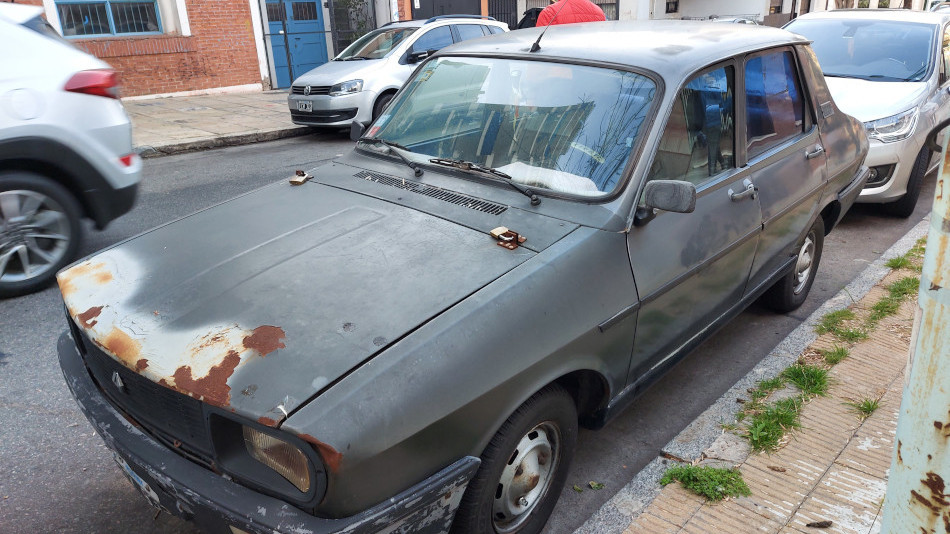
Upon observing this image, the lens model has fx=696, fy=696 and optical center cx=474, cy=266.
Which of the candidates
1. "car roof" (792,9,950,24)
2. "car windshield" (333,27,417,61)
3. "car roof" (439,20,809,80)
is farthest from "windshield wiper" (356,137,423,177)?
"car windshield" (333,27,417,61)

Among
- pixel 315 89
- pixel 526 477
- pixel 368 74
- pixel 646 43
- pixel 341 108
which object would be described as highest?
pixel 646 43

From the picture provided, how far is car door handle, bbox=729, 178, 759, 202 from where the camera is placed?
336cm

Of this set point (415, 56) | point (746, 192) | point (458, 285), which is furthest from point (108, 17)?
point (458, 285)

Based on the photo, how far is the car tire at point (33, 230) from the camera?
15.4 feet

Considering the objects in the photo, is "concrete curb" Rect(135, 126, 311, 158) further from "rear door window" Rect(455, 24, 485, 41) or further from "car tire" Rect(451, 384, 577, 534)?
"car tire" Rect(451, 384, 577, 534)

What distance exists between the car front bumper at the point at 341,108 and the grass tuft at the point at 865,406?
8045mm

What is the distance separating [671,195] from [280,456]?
1.70 m

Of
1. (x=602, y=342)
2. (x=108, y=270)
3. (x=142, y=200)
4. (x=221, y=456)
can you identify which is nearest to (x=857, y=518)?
(x=602, y=342)

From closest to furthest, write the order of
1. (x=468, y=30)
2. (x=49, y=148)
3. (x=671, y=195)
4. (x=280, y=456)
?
(x=280, y=456), (x=671, y=195), (x=49, y=148), (x=468, y=30)

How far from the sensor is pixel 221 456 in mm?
2098

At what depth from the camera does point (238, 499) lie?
2.02m

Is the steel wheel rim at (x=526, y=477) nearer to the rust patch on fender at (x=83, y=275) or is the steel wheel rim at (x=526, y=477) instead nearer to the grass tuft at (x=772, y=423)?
the grass tuft at (x=772, y=423)

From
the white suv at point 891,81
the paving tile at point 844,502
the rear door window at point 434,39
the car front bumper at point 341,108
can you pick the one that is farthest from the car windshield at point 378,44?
the paving tile at point 844,502

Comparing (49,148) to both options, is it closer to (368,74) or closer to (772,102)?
(772,102)
